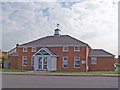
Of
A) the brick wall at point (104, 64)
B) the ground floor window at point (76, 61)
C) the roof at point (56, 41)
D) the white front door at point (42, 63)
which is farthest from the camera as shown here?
the brick wall at point (104, 64)

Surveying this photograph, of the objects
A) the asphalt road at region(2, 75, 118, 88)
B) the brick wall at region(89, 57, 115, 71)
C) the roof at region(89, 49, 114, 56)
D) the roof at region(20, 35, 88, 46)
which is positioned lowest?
the asphalt road at region(2, 75, 118, 88)

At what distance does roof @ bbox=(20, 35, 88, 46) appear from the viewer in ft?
158

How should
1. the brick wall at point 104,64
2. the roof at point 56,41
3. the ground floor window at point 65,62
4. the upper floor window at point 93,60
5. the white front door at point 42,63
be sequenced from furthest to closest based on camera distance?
the upper floor window at point 93,60, the brick wall at point 104,64, the ground floor window at point 65,62, the roof at point 56,41, the white front door at point 42,63

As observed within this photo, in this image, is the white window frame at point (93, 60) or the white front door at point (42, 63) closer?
the white front door at point (42, 63)

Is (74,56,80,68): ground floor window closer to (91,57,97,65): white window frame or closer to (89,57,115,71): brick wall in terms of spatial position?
(91,57,97,65): white window frame

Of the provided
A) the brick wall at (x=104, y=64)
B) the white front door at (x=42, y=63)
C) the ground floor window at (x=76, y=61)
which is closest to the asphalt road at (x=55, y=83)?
the white front door at (x=42, y=63)

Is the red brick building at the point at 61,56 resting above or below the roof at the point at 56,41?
below

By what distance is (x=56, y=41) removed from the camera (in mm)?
49656

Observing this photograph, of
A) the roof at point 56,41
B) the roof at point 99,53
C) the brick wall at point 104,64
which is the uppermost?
the roof at point 56,41

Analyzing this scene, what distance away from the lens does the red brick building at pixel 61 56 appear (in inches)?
1853

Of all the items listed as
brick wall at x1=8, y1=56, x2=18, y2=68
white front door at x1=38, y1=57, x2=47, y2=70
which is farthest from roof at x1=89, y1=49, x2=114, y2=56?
brick wall at x1=8, y1=56, x2=18, y2=68

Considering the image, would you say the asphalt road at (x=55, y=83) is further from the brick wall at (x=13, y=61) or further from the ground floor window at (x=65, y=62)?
the brick wall at (x=13, y=61)

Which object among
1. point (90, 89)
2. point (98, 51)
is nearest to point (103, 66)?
point (98, 51)

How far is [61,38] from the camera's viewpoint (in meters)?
50.2
